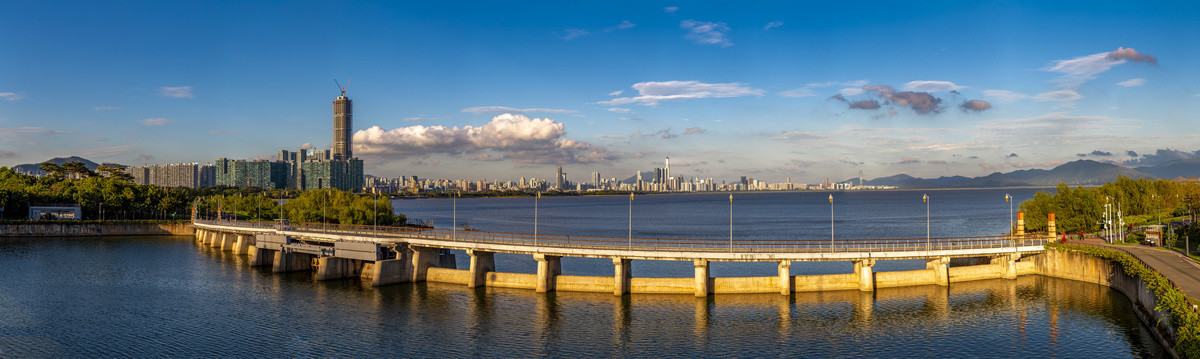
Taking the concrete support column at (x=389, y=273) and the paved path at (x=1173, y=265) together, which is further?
the concrete support column at (x=389, y=273)

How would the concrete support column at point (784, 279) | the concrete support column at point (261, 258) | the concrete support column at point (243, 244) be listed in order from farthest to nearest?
1. the concrete support column at point (243, 244)
2. the concrete support column at point (261, 258)
3. the concrete support column at point (784, 279)

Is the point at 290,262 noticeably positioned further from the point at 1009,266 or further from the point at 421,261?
the point at 1009,266

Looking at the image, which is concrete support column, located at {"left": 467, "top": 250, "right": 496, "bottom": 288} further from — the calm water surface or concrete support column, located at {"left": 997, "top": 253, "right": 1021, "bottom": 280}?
concrete support column, located at {"left": 997, "top": 253, "right": 1021, "bottom": 280}

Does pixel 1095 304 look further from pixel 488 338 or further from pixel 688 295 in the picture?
pixel 488 338

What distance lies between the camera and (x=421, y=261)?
72.8 m

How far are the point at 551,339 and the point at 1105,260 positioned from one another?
55.9m

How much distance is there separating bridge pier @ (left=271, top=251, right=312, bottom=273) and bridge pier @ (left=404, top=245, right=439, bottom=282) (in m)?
21.0

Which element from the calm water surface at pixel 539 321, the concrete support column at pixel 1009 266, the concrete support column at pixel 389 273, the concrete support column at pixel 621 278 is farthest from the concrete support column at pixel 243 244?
the concrete support column at pixel 1009 266

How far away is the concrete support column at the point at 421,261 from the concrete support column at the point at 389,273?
0.99 m

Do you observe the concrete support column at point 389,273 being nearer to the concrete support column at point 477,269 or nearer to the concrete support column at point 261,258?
the concrete support column at point 477,269

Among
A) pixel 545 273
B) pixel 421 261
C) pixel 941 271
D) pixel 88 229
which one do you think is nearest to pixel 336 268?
pixel 421 261

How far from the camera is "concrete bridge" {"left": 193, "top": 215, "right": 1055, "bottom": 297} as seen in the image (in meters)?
62.5

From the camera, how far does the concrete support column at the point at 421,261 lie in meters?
72.4

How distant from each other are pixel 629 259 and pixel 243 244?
7448 centimetres
